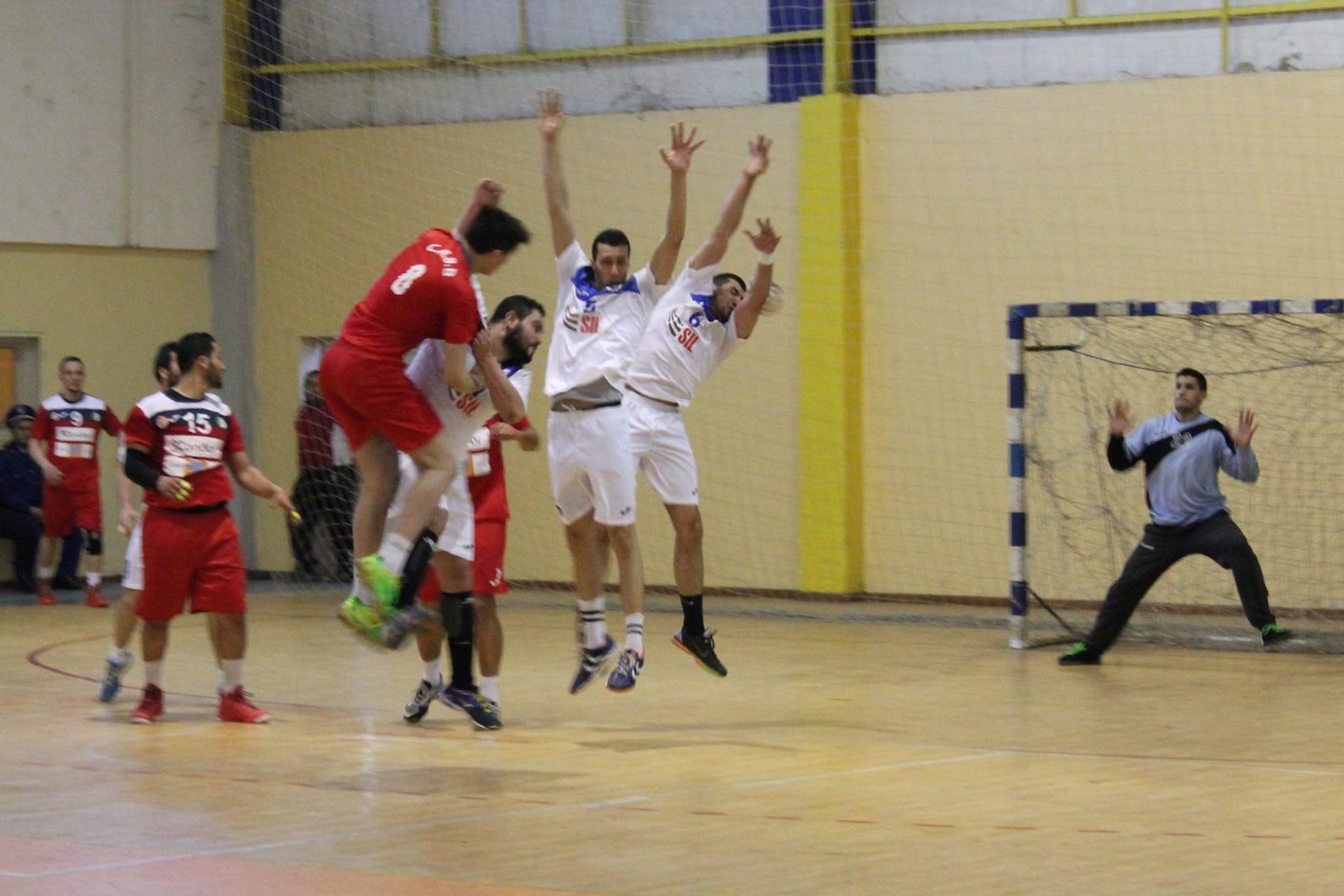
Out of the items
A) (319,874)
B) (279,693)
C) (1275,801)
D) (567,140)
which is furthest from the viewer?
(567,140)

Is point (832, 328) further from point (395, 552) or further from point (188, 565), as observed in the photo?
point (395, 552)

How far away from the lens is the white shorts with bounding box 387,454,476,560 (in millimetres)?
8219

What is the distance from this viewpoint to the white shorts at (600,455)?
905 centimetres

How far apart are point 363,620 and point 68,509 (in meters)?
9.38

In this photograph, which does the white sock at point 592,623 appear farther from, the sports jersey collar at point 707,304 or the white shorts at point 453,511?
the sports jersey collar at point 707,304

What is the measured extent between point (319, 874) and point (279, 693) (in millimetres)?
4759

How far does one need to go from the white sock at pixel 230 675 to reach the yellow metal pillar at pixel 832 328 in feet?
24.6

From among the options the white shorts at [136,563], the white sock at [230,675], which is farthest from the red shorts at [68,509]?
the white sock at [230,675]

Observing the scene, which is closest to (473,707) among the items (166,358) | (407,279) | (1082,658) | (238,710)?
(238,710)

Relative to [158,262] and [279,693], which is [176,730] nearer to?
[279,693]

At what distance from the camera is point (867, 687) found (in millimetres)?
10547

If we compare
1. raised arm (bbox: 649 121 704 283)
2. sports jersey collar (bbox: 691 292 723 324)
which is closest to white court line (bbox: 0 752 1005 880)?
raised arm (bbox: 649 121 704 283)

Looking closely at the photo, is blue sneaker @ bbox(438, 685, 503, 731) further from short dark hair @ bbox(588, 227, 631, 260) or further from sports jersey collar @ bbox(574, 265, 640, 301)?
short dark hair @ bbox(588, 227, 631, 260)

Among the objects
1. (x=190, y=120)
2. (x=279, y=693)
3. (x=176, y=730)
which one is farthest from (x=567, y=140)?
(x=176, y=730)
